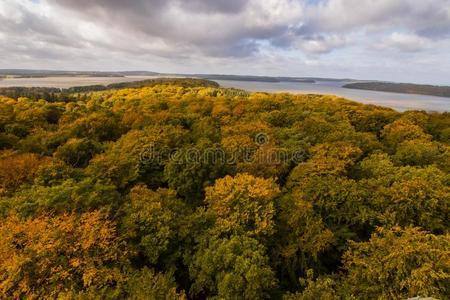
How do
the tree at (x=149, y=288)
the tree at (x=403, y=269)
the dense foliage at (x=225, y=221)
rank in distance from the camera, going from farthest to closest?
the dense foliage at (x=225, y=221) < the tree at (x=149, y=288) < the tree at (x=403, y=269)

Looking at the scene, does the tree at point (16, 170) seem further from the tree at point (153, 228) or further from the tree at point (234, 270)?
the tree at point (234, 270)

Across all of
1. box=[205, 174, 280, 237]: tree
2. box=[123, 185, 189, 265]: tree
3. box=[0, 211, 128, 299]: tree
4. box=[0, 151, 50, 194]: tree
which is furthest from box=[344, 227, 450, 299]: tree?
box=[0, 151, 50, 194]: tree

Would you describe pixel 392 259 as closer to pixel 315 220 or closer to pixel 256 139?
pixel 315 220

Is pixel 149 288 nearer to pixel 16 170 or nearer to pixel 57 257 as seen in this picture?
pixel 57 257

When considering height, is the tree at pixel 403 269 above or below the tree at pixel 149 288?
above

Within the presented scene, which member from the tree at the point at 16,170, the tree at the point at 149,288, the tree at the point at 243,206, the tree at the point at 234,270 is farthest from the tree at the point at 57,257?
the tree at the point at 16,170

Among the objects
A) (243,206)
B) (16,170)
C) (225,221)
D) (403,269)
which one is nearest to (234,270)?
(225,221)

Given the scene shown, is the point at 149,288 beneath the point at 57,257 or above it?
beneath

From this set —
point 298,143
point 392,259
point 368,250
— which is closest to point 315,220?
point 368,250

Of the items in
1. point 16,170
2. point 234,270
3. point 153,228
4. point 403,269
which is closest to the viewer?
point 403,269
